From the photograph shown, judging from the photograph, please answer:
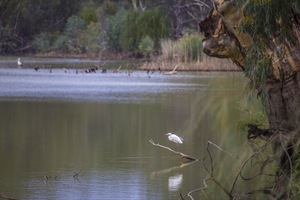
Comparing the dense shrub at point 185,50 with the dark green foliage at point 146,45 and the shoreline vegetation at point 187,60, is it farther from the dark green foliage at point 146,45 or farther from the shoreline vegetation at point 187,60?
the dark green foliage at point 146,45

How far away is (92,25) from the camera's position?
58438 millimetres

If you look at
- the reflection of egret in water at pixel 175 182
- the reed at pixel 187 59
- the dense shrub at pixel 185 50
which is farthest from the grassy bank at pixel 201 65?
the reflection of egret in water at pixel 175 182

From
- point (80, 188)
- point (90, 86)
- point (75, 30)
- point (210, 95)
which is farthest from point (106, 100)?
point (75, 30)

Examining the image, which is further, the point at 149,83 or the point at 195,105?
the point at 149,83

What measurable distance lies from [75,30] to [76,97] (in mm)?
36355

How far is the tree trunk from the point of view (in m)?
8.20

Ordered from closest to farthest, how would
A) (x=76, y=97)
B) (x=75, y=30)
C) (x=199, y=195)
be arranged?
(x=199, y=195) → (x=76, y=97) → (x=75, y=30)

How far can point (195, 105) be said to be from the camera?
69.9 feet

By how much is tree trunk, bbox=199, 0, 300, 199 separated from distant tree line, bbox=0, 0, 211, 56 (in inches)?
1405

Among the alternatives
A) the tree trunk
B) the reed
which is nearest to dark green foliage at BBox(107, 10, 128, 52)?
the reed

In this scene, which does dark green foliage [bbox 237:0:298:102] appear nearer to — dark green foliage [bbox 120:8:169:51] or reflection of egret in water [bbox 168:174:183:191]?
reflection of egret in water [bbox 168:174:183:191]

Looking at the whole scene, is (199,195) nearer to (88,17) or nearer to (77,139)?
(77,139)

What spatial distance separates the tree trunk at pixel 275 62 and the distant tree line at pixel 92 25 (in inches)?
1405

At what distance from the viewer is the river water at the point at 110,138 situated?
10.6 meters
